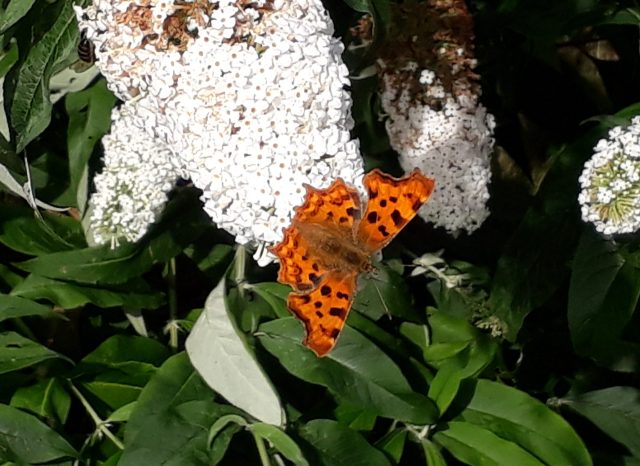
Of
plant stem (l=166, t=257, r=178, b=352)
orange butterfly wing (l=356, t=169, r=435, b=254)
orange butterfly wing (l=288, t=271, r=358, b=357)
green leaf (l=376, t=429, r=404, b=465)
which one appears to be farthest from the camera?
plant stem (l=166, t=257, r=178, b=352)

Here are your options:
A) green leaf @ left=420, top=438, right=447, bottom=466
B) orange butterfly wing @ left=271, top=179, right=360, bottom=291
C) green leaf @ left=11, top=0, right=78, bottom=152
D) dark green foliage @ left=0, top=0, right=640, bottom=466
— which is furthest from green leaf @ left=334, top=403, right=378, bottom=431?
green leaf @ left=11, top=0, right=78, bottom=152

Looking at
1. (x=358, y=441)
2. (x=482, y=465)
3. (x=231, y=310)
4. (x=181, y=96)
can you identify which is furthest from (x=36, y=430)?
(x=482, y=465)

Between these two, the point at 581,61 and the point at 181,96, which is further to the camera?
the point at 581,61

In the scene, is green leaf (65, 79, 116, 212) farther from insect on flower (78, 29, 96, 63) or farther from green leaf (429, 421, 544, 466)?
green leaf (429, 421, 544, 466)

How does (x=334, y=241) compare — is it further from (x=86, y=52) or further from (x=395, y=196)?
(x=86, y=52)

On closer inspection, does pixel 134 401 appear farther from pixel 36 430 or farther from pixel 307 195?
pixel 307 195

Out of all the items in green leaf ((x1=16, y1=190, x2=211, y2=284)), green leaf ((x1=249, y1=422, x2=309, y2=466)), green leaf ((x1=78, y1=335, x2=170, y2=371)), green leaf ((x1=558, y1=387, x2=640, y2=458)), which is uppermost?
green leaf ((x1=16, y1=190, x2=211, y2=284))
